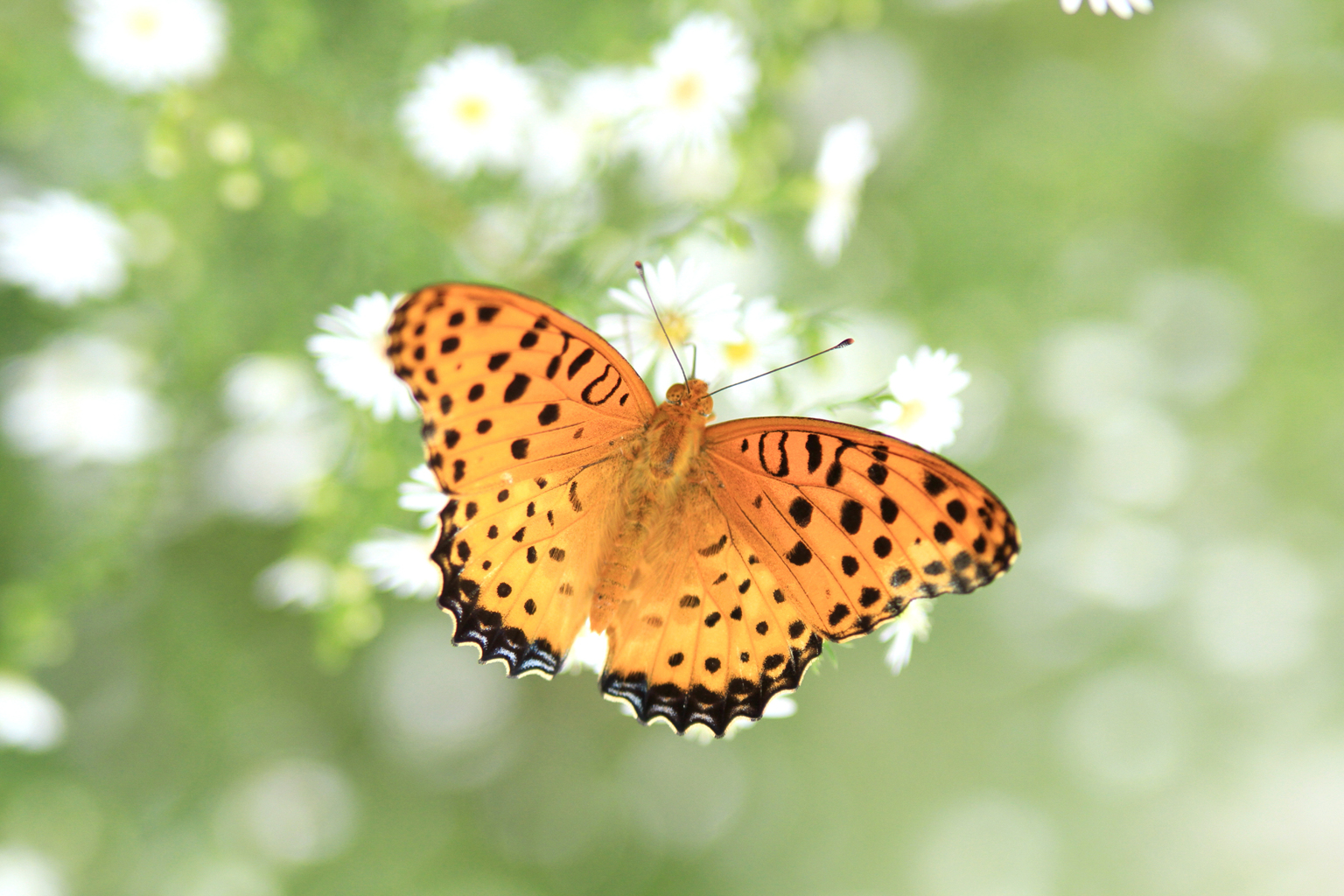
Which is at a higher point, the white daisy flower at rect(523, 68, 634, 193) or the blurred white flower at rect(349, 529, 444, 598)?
the white daisy flower at rect(523, 68, 634, 193)

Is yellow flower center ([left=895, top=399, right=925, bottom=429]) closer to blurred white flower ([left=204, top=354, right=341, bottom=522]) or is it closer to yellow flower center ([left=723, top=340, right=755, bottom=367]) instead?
yellow flower center ([left=723, top=340, right=755, bottom=367])

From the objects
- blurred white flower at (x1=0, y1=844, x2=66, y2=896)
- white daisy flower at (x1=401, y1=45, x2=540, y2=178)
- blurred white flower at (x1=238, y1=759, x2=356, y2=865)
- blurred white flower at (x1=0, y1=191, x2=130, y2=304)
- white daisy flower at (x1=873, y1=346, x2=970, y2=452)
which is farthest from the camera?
blurred white flower at (x1=238, y1=759, x2=356, y2=865)

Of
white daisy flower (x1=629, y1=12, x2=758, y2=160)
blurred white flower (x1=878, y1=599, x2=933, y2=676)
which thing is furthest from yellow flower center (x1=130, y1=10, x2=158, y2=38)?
blurred white flower (x1=878, y1=599, x2=933, y2=676)

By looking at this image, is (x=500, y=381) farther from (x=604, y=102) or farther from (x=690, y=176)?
(x=690, y=176)

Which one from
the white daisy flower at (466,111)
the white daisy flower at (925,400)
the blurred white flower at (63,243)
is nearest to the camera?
the white daisy flower at (925,400)

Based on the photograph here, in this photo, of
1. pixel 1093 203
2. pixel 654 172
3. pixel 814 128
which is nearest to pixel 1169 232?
pixel 1093 203

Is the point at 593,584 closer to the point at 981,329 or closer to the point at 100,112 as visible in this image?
the point at 981,329

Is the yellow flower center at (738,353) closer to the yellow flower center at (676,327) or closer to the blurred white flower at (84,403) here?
the yellow flower center at (676,327)

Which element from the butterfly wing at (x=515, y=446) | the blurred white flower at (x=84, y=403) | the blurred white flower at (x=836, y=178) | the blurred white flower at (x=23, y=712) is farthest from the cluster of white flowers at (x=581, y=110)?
the blurred white flower at (x=23, y=712)

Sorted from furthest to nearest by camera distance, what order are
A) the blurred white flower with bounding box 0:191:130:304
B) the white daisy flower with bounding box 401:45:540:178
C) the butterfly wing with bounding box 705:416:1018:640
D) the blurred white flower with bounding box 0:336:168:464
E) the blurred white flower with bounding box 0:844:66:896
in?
the blurred white flower with bounding box 0:844:66:896
the blurred white flower with bounding box 0:336:168:464
the blurred white flower with bounding box 0:191:130:304
the white daisy flower with bounding box 401:45:540:178
the butterfly wing with bounding box 705:416:1018:640
